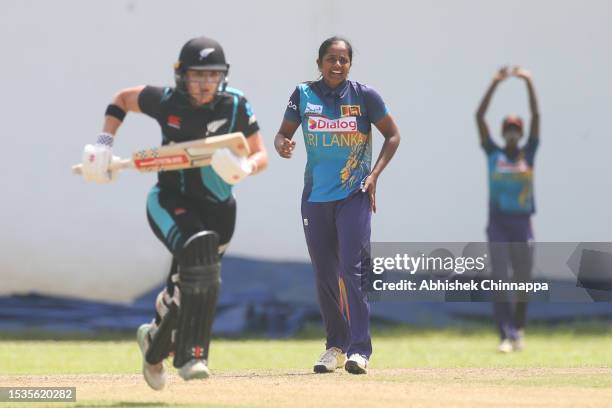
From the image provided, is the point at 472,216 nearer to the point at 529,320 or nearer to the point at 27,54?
the point at 529,320

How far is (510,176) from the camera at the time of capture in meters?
12.4

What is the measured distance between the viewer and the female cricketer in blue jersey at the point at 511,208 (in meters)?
11.9

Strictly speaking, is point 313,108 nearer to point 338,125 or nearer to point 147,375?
point 338,125

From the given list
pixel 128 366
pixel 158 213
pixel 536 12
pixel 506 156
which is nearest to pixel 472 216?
pixel 506 156

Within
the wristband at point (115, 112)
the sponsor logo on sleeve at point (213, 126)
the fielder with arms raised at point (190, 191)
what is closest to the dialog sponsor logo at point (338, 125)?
the fielder with arms raised at point (190, 191)

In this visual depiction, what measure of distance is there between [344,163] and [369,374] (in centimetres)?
122

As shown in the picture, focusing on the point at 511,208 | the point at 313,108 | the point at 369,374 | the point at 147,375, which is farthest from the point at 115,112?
the point at 511,208

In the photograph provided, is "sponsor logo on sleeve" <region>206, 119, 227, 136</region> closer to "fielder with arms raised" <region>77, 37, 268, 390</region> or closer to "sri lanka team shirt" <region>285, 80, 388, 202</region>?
"fielder with arms raised" <region>77, 37, 268, 390</region>

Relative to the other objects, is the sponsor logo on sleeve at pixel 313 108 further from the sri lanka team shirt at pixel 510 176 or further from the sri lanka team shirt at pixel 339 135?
the sri lanka team shirt at pixel 510 176

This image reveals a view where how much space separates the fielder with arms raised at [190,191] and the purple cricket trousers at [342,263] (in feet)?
4.51

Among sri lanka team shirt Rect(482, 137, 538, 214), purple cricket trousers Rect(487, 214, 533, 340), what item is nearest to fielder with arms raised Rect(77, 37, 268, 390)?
purple cricket trousers Rect(487, 214, 533, 340)

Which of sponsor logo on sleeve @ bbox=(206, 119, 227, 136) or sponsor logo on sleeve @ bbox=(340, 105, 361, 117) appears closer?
sponsor logo on sleeve @ bbox=(206, 119, 227, 136)

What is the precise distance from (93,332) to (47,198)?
3.83 feet

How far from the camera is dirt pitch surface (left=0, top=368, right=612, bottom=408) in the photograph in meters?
7.27
